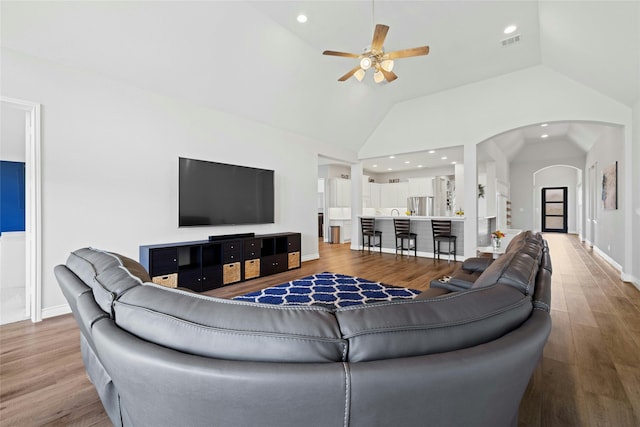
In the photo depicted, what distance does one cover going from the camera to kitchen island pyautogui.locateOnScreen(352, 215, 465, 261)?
6.24m

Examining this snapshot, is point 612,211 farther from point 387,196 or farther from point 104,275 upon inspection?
point 104,275

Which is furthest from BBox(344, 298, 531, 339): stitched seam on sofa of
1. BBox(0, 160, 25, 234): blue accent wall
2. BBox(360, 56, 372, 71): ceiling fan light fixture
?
BBox(0, 160, 25, 234): blue accent wall

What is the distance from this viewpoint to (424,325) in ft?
2.65

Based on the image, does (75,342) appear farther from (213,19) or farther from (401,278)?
(401,278)

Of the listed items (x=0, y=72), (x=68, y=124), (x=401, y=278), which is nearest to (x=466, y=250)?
(x=401, y=278)

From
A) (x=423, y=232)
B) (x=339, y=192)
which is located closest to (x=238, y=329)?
(x=423, y=232)

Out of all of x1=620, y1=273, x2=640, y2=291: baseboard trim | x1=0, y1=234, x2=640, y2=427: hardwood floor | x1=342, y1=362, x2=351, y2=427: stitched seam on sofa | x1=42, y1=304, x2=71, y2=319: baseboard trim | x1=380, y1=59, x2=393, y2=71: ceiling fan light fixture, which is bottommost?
x1=0, y1=234, x2=640, y2=427: hardwood floor

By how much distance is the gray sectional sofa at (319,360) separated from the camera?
670mm

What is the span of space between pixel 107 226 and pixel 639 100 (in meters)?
7.36

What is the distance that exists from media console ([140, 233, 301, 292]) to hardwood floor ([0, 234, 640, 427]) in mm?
347

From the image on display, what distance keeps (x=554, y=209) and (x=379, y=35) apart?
46.2ft

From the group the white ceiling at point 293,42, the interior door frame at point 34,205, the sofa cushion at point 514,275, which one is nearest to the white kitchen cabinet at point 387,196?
the white ceiling at point 293,42

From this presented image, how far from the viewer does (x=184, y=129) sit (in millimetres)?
4152

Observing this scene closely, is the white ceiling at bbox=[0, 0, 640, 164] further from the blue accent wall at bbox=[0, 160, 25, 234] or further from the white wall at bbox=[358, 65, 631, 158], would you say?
the blue accent wall at bbox=[0, 160, 25, 234]
